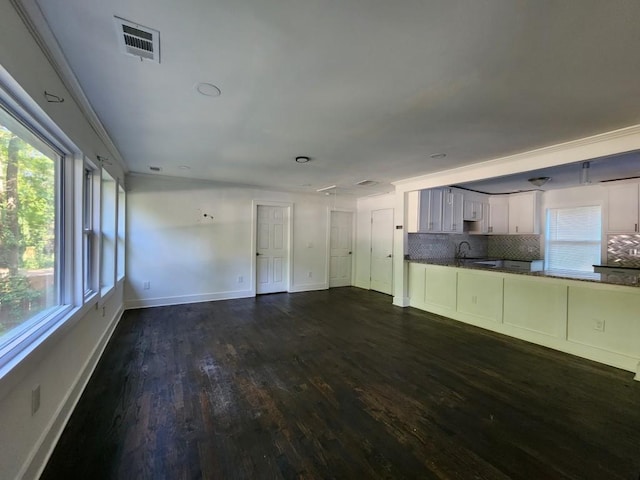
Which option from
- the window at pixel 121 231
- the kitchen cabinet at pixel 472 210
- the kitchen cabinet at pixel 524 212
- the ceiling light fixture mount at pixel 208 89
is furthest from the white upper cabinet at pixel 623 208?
the window at pixel 121 231

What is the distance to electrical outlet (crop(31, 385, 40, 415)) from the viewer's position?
1.56m

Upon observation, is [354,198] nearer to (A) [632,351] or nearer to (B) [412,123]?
(B) [412,123]

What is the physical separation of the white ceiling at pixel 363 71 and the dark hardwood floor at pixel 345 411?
2.38 meters

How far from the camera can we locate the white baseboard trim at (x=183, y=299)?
16.2ft

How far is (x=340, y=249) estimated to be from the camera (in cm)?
726

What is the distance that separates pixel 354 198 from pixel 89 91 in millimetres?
5832

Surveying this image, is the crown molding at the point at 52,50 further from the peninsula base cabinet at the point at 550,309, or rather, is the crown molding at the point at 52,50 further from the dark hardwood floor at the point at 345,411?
the peninsula base cabinet at the point at 550,309

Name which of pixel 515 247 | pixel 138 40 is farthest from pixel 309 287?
pixel 138 40

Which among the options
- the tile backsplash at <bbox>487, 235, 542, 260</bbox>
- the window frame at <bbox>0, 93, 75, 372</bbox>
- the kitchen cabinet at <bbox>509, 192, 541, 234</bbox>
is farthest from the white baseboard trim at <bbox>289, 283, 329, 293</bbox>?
the window frame at <bbox>0, 93, 75, 372</bbox>

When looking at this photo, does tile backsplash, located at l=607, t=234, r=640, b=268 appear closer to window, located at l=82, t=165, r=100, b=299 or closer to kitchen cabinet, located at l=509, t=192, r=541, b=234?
kitchen cabinet, located at l=509, t=192, r=541, b=234

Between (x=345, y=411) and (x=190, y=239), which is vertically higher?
(x=190, y=239)

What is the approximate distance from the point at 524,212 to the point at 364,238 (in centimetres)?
345

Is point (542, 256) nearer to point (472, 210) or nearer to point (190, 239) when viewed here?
point (472, 210)

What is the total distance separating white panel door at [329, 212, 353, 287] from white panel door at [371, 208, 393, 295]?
2.26 ft
